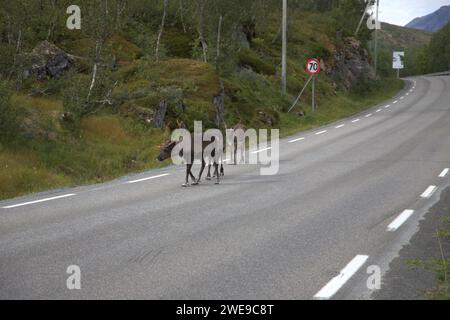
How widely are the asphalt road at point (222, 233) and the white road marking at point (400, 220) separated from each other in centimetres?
6

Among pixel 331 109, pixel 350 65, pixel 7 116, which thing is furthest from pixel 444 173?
pixel 350 65

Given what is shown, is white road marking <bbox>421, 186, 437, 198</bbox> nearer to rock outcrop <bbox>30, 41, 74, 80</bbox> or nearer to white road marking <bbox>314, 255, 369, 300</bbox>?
white road marking <bbox>314, 255, 369, 300</bbox>

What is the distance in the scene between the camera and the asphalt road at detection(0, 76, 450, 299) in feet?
17.9

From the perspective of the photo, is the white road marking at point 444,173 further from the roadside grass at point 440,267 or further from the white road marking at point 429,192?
the roadside grass at point 440,267

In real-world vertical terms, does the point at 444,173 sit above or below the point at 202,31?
below

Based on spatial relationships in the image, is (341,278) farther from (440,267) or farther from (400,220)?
(400,220)

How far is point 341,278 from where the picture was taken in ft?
18.6

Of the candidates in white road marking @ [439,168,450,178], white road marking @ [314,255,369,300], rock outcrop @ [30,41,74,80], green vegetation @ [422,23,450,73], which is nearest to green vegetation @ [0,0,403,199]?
rock outcrop @ [30,41,74,80]

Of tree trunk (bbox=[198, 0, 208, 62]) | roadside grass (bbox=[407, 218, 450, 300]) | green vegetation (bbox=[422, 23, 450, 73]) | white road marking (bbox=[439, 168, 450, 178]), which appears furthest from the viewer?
green vegetation (bbox=[422, 23, 450, 73])

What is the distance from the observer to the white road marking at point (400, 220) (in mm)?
7938

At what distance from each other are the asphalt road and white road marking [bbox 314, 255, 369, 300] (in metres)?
0.02

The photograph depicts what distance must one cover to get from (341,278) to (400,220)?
3200mm

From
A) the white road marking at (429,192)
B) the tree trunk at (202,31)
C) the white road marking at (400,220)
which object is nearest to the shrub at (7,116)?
the white road marking at (400,220)
